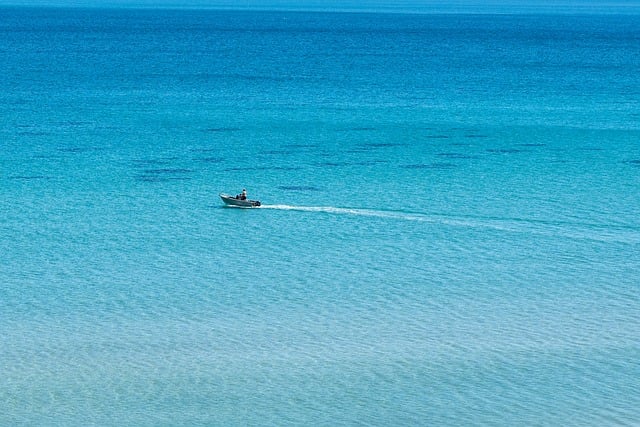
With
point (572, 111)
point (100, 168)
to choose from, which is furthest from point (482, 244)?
point (572, 111)

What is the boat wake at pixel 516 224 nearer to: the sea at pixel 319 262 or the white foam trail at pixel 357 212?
the white foam trail at pixel 357 212

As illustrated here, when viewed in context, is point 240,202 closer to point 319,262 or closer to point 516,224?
point 319,262

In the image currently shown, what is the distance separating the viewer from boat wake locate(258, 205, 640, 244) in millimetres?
47594

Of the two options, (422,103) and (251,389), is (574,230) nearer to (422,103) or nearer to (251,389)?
(251,389)

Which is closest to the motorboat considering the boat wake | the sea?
the sea

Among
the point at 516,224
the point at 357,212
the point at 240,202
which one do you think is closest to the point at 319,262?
the point at 357,212

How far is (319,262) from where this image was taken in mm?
43594

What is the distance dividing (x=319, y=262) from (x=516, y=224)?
407 inches

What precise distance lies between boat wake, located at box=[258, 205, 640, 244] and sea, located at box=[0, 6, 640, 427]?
0.17 meters

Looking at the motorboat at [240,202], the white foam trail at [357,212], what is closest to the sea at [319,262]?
the white foam trail at [357,212]

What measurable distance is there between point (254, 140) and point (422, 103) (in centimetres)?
2364

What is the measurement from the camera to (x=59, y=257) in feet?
144

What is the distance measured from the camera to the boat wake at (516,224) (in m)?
47.6

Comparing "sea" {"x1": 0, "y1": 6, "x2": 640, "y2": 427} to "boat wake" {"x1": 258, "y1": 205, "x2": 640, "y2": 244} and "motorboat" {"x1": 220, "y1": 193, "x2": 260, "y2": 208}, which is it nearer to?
"boat wake" {"x1": 258, "y1": 205, "x2": 640, "y2": 244}
